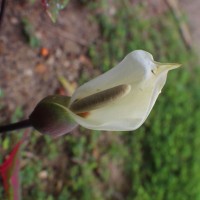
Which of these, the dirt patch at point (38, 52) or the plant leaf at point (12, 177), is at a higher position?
the plant leaf at point (12, 177)

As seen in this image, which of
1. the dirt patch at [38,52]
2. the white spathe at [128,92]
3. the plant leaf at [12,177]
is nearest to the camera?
the white spathe at [128,92]

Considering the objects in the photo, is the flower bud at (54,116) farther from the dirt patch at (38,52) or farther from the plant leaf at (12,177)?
the dirt patch at (38,52)

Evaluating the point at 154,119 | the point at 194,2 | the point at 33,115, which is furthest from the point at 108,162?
the point at 194,2

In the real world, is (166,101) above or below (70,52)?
below

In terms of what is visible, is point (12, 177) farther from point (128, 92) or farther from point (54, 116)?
point (128, 92)

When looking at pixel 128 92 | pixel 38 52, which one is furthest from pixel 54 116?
pixel 38 52

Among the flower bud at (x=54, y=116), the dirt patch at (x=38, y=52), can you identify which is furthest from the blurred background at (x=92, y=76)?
the flower bud at (x=54, y=116)

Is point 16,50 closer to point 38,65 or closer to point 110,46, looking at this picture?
point 38,65
